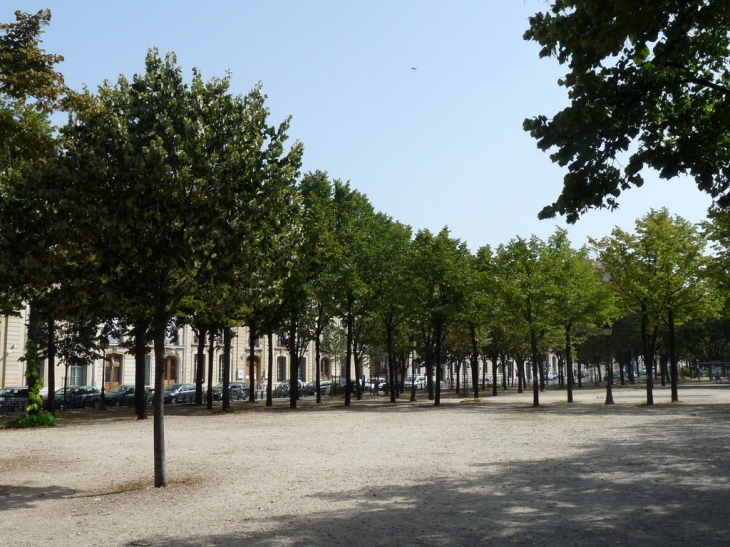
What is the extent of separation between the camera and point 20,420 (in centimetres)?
2597

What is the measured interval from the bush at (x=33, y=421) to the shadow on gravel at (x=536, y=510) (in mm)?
17460

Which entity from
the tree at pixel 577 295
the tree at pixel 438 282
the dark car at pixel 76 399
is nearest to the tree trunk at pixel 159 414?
the tree at pixel 438 282

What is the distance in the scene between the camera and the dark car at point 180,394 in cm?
5182

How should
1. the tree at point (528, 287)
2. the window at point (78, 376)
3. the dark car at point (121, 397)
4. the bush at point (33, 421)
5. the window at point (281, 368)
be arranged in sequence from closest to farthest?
the bush at point (33, 421) < the tree at point (528, 287) < the dark car at point (121, 397) < the window at point (78, 376) < the window at point (281, 368)

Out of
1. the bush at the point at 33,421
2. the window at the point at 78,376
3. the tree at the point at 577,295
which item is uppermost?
the tree at the point at 577,295

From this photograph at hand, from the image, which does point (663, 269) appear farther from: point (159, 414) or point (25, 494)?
point (25, 494)

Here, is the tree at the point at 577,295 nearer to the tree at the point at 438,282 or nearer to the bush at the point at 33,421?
the tree at the point at 438,282

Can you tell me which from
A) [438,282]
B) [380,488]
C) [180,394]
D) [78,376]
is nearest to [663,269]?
[438,282]

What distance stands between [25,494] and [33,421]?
51.7 ft

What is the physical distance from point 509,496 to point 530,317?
2802 cm

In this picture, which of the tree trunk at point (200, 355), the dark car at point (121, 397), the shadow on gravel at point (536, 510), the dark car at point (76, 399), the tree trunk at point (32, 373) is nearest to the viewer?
the shadow on gravel at point (536, 510)

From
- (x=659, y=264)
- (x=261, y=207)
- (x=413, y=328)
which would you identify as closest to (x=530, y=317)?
(x=659, y=264)

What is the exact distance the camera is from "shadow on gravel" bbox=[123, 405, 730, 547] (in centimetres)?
816

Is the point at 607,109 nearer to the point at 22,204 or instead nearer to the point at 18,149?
the point at 22,204
